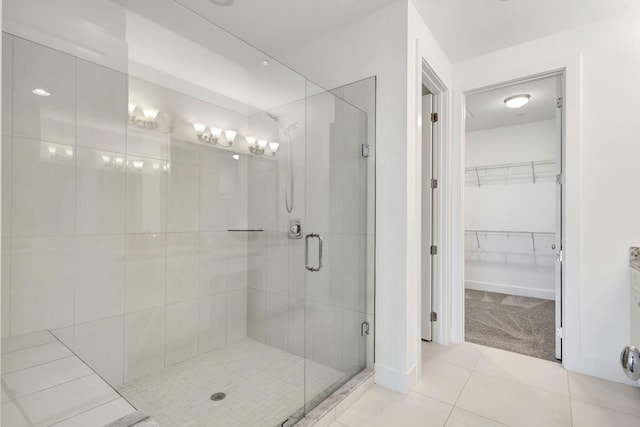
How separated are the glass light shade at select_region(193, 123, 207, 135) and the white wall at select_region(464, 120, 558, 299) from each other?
4536 mm

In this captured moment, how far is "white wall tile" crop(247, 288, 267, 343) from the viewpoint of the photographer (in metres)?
2.28

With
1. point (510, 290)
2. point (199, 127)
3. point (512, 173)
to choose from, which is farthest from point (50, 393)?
point (512, 173)

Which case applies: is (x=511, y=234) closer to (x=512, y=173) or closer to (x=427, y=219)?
(x=512, y=173)

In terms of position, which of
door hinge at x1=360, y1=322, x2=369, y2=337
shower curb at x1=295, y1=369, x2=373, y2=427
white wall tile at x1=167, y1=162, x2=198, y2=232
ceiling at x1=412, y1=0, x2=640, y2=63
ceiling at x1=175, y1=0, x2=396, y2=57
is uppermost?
ceiling at x1=175, y1=0, x2=396, y2=57

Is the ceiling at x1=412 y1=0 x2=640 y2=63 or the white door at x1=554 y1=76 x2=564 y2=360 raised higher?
the ceiling at x1=412 y1=0 x2=640 y2=63

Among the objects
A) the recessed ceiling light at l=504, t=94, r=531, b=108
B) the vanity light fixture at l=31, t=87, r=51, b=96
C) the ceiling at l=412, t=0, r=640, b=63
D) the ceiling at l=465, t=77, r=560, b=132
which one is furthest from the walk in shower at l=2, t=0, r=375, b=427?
the recessed ceiling light at l=504, t=94, r=531, b=108

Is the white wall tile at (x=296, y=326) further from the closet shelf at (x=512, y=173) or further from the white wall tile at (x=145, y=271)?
the closet shelf at (x=512, y=173)

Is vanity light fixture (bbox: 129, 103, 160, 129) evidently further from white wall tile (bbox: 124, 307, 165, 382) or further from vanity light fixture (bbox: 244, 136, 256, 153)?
white wall tile (bbox: 124, 307, 165, 382)

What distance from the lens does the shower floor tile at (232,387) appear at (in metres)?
1.65

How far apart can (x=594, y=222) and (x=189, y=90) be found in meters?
3.05

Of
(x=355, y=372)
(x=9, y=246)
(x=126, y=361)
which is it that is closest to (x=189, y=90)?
(x=9, y=246)

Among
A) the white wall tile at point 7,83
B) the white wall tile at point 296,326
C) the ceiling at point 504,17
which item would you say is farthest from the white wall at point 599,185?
the white wall tile at point 7,83

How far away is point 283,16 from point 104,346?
244 centimetres

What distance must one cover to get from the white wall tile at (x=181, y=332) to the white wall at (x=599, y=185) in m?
2.79
